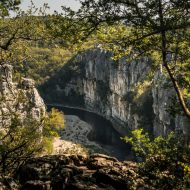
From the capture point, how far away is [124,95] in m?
146

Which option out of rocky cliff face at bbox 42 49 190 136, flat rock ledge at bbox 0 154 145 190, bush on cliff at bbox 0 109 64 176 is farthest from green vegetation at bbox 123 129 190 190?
rocky cliff face at bbox 42 49 190 136

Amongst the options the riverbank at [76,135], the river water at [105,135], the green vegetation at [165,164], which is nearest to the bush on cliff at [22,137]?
the green vegetation at [165,164]

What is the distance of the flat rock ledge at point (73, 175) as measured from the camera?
2086cm

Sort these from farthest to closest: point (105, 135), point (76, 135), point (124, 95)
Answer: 1. point (124, 95)
2. point (76, 135)
3. point (105, 135)

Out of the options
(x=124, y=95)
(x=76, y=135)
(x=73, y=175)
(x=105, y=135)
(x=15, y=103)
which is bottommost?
(x=76, y=135)

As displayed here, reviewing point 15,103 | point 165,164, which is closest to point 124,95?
point 15,103

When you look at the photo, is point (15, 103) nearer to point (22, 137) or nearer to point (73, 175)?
point (22, 137)

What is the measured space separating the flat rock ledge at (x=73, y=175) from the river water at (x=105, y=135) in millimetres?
80821

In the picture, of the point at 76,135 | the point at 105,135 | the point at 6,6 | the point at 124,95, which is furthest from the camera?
the point at 124,95

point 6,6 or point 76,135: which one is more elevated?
point 6,6

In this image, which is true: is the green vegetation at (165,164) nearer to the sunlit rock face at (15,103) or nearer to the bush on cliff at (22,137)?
the bush on cliff at (22,137)

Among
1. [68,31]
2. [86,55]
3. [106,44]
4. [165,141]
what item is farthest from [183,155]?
[86,55]

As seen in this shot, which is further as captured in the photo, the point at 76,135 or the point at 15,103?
the point at 76,135

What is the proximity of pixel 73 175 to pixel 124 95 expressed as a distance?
4865 inches
